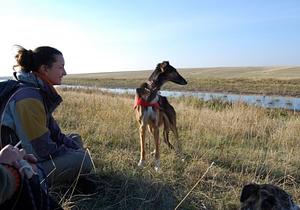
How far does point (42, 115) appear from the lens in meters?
4.41

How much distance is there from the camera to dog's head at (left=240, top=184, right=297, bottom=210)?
301 centimetres

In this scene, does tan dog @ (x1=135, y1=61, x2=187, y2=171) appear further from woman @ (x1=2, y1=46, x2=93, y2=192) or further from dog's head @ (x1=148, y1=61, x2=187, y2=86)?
woman @ (x1=2, y1=46, x2=93, y2=192)

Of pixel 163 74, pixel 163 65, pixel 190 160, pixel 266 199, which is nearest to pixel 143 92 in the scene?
pixel 163 74

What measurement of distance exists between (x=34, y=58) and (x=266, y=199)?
2828mm

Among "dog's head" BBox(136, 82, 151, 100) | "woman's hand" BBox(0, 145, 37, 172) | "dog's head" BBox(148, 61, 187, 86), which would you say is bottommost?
"dog's head" BBox(136, 82, 151, 100)

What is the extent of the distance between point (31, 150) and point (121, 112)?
242 inches

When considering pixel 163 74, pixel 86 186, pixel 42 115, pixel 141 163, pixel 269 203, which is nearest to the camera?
pixel 269 203

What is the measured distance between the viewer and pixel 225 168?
6.75 meters

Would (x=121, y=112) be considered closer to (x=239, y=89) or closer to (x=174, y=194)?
(x=174, y=194)

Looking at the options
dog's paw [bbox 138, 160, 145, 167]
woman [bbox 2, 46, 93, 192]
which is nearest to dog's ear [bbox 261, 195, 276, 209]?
woman [bbox 2, 46, 93, 192]

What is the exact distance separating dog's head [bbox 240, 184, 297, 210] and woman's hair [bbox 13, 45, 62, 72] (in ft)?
8.48

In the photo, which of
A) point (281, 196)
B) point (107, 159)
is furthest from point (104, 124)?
point (281, 196)

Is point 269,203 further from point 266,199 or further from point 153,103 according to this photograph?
point 153,103

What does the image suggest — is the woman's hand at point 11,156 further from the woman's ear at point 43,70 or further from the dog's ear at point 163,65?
the dog's ear at point 163,65
